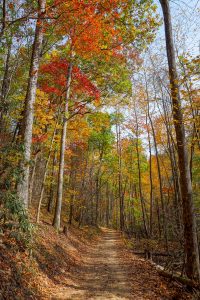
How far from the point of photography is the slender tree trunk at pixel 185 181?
6.11 metres

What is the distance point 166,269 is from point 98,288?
2.97 m

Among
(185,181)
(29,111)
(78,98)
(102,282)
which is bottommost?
(102,282)

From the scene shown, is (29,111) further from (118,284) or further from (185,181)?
(118,284)

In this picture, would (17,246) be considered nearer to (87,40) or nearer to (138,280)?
(138,280)

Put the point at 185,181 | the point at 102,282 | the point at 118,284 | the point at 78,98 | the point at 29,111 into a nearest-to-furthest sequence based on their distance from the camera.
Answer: the point at 185,181
the point at 118,284
the point at 102,282
the point at 29,111
the point at 78,98

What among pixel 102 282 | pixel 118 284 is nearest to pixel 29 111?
pixel 102 282

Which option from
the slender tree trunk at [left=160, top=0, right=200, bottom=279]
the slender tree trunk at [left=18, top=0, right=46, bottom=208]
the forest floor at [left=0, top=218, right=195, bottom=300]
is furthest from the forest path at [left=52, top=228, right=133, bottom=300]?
the slender tree trunk at [left=18, top=0, right=46, bottom=208]

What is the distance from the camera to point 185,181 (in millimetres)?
6531

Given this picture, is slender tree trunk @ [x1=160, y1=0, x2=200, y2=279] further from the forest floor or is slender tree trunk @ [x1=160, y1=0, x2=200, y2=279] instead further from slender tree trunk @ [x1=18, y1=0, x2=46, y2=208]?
slender tree trunk @ [x1=18, y1=0, x2=46, y2=208]

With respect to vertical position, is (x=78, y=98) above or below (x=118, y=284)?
above

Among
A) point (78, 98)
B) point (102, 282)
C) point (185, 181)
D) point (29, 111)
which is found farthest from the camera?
point (78, 98)

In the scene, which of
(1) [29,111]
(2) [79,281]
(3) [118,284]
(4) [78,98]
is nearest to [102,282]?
(3) [118,284]

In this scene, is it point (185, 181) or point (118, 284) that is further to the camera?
point (118, 284)

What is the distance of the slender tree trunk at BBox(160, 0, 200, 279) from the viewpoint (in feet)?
20.0
